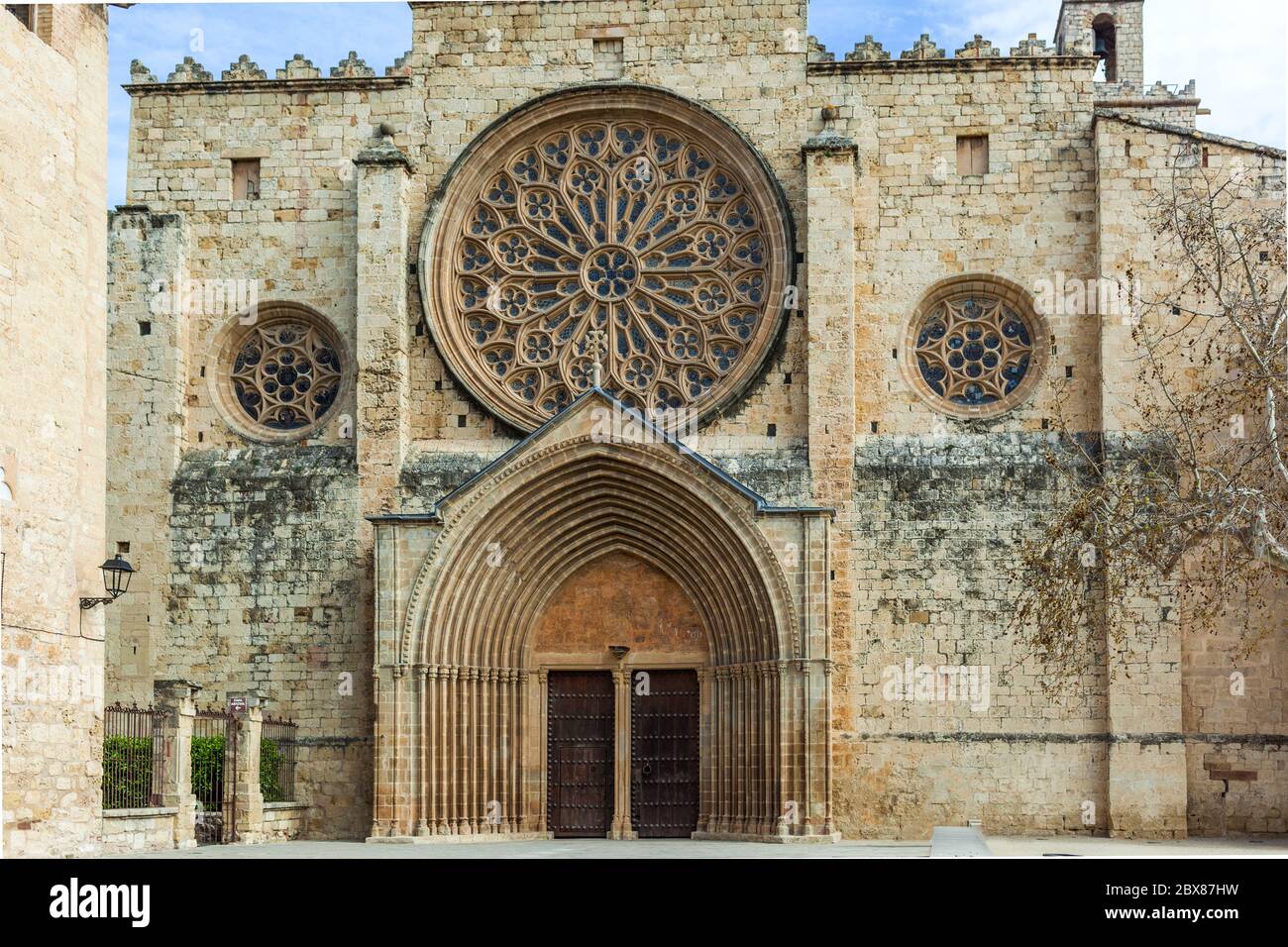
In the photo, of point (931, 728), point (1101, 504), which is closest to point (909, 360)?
point (931, 728)

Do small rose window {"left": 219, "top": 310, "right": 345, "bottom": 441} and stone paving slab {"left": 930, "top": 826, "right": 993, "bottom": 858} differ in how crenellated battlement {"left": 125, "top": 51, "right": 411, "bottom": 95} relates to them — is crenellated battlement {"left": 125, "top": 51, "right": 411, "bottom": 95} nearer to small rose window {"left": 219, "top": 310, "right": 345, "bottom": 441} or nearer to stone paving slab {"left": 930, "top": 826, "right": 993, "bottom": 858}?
small rose window {"left": 219, "top": 310, "right": 345, "bottom": 441}

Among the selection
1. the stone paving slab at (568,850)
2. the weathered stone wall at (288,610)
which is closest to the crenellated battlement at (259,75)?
the weathered stone wall at (288,610)

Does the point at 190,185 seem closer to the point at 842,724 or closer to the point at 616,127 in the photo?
the point at 616,127

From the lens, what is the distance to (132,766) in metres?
18.5

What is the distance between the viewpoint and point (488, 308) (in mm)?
21875

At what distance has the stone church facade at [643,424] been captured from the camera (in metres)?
20.2

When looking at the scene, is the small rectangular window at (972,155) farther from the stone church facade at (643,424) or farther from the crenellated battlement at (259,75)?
the crenellated battlement at (259,75)

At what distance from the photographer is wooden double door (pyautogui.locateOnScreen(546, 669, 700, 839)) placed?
821 inches

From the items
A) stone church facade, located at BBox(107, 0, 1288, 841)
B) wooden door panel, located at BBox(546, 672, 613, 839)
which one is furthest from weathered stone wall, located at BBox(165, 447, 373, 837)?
wooden door panel, located at BBox(546, 672, 613, 839)

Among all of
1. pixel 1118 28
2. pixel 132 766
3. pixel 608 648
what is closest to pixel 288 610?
pixel 132 766

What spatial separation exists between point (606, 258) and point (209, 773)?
292 inches

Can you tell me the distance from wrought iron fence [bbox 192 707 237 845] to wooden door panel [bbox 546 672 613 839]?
3.67 metres

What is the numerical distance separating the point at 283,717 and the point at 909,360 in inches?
325

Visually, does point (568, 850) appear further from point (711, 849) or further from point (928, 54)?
point (928, 54)
